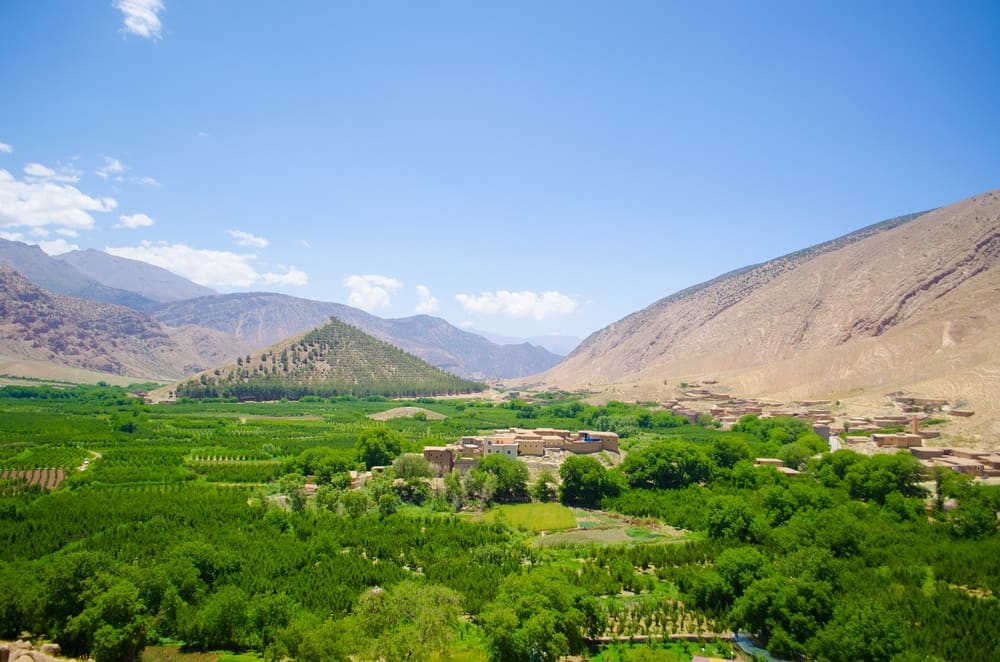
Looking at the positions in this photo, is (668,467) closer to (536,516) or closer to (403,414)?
(536,516)

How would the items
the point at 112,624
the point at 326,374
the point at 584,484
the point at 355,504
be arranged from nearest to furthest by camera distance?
the point at 112,624 → the point at 355,504 → the point at 584,484 → the point at 326,374

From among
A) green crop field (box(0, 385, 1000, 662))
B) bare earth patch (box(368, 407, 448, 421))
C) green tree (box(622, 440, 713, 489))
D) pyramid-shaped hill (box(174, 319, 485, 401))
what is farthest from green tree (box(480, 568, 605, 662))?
pyramid-shaped hill (box(174, 319, 485, 401))

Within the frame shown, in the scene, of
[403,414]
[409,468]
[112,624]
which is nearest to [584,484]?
[409,468]

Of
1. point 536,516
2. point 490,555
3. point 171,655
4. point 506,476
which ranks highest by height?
point 506,476

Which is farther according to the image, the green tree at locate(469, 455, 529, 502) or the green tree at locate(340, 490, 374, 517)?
the green tree at locate(469, 455, 529, 502)

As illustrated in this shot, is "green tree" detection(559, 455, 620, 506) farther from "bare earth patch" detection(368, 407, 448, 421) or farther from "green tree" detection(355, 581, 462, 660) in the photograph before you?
"bare earth patch" detection(368, 407, 448, 421)

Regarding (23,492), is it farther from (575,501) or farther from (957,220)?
(957,220)
